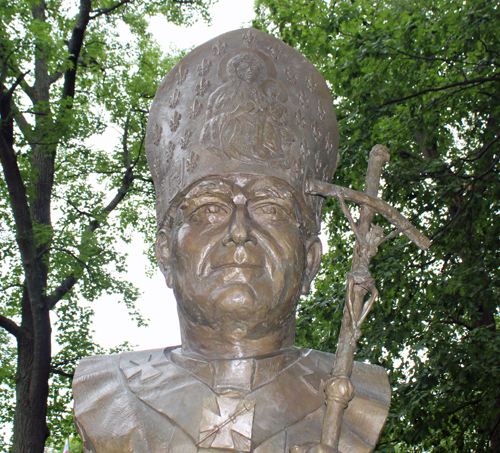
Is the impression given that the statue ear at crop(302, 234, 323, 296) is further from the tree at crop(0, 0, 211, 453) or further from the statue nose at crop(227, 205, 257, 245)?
the tree at crop(0, 0, 211, 453)

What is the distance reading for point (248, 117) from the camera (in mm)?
2820

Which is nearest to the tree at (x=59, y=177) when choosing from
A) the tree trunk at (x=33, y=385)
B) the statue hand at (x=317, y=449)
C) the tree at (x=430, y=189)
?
the tree trunk at (x=33, y=385)

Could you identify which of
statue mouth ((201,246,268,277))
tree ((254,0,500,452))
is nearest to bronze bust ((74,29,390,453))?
statue mouth ((201,246,268,277))

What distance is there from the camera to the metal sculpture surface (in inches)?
100.0

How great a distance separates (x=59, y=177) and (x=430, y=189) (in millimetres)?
6880

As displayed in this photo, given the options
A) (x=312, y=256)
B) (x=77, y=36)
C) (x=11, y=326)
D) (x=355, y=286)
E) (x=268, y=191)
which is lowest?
(x=11, y=326)

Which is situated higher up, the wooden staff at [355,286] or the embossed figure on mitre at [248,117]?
the embossed figure on mitre at [248,117]

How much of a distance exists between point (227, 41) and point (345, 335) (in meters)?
1.68

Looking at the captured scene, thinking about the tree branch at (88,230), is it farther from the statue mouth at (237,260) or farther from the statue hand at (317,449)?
the statue hand at (317,449)

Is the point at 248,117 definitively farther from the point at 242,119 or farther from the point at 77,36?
the point at 77,36

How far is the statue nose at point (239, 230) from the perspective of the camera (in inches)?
104

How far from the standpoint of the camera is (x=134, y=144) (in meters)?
11.4

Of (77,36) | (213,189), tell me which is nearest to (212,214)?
(213,189)

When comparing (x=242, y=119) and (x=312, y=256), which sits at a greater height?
(x=242, y=119)
